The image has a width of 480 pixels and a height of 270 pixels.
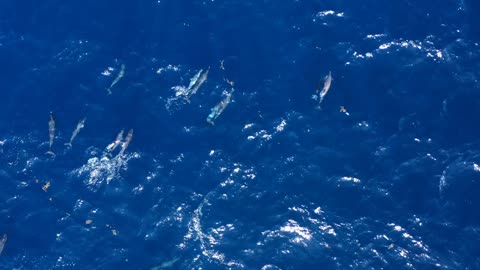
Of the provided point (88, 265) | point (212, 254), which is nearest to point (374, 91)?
point (212, 254)

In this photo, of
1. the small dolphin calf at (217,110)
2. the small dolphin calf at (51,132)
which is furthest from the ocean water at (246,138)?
the small dolphin calf at (217,110)

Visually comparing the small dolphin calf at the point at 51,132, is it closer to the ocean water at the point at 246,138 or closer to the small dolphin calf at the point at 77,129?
the ocean water at the point at 246,138

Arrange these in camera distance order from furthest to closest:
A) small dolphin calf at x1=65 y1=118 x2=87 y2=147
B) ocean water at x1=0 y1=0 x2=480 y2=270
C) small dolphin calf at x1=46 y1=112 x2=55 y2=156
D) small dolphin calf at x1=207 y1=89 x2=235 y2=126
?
small dolphin calf at x1=65 y1=118 x2=87 y2=147
small dolphin calf at x1=46 y1=112 x2=55 y2=156
small dolphin calf at x1=207 y1=89 x2=235 y2=126
ocean water at x1=0 y1=0 x2=480 y2=270

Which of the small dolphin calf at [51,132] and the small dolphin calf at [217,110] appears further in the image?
the small dolphin calf at [51,132]

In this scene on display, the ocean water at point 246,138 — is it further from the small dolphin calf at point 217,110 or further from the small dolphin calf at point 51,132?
the small dolphin calf at point 217,110

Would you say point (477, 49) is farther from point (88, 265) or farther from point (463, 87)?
point (88, 265)

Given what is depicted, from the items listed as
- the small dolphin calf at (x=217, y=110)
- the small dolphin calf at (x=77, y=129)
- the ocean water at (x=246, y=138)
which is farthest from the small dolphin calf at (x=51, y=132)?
the small dolphin calf at (x=217, y=110)

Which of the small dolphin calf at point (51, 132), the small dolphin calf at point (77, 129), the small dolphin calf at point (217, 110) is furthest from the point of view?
the small dolphin calf at point (77, 129)

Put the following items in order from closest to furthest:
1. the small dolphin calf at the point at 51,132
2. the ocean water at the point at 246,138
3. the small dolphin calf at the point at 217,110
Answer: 1. the ocean water at the point at 246,138
2. the small dolphin calf at the point at 217,110
3. the small dolphin calf at the point at 51,132

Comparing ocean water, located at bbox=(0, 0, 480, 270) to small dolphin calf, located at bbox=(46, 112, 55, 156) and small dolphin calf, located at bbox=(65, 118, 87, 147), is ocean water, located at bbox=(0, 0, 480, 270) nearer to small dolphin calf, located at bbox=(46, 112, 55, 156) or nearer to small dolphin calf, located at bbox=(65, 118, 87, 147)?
small dolphin calf, located at bbox=(46, 112, 55, 156)

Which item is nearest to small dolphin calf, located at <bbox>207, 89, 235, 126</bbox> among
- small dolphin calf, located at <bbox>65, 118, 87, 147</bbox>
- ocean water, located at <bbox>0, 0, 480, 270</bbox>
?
ocean water, located at <bbox>0, 0, 480, 270</bbox>
